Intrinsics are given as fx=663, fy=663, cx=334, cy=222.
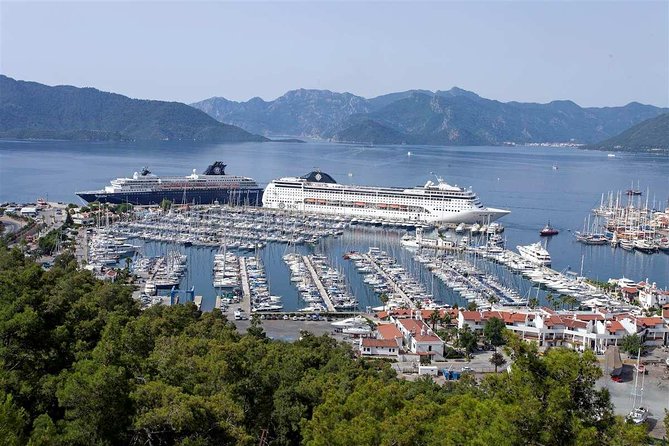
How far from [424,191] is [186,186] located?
15.6 meters

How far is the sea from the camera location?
26.5 m

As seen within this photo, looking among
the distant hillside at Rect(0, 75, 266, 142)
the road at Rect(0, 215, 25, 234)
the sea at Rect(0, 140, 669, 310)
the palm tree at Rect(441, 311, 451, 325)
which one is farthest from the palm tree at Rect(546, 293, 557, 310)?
the distant hillside at Rect(0, 75, 266, 142)

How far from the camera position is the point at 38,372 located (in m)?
7.48

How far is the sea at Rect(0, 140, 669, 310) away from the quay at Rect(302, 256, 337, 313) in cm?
85

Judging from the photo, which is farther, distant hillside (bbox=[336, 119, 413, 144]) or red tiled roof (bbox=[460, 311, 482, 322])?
distant hillside (bbox=[336, 119, 413, 144])

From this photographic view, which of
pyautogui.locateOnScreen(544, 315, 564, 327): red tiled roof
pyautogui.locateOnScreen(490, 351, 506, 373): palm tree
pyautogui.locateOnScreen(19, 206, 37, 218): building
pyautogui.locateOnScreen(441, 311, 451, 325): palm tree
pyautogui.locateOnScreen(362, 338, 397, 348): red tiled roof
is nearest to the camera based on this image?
pyautogui.locateOnScreen(490, 351, 506, 373): palm tree

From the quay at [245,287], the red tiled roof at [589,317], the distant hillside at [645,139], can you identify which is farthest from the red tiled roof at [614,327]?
the distant hillside at [645,139]

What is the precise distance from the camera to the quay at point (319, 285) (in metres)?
20.1

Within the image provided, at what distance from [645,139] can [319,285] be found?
127 m

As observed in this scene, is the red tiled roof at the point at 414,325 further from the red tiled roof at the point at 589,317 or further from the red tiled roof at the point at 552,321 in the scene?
the red tiled roof at the point at 589,317

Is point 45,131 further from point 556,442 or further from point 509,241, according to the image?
point 556,442

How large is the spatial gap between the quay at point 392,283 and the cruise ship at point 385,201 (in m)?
11.9

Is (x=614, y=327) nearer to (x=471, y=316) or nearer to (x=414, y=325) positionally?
(x=471, y=316)

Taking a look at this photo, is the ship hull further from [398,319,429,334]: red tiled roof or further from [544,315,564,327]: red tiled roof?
[544,315,564,327]: red tiled roof
